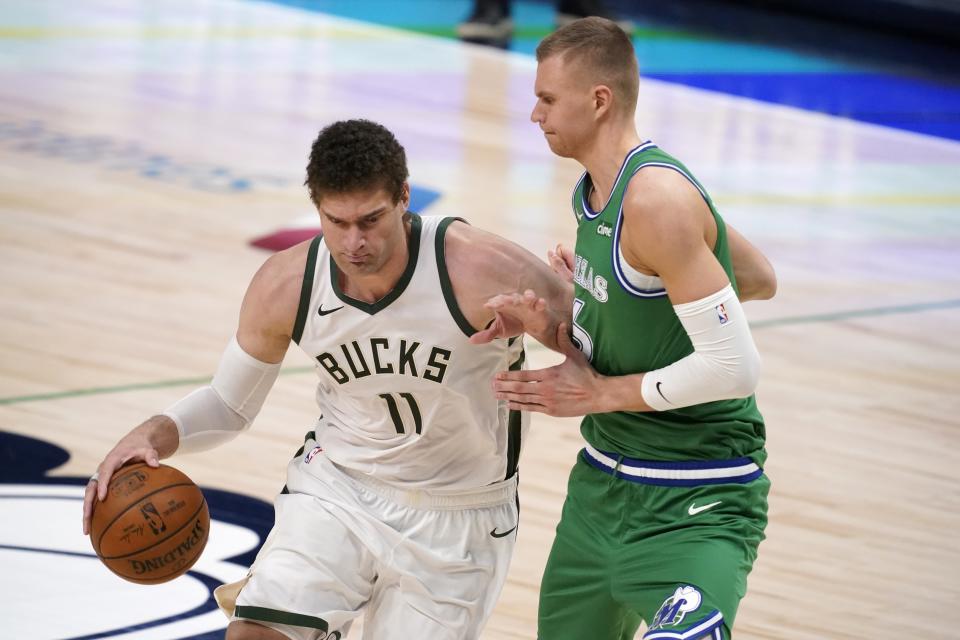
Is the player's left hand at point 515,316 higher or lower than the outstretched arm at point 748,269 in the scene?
lower

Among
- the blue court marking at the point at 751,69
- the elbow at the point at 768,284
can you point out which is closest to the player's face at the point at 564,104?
the elbow at the point at 768,284

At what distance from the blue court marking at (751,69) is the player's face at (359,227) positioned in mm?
12701

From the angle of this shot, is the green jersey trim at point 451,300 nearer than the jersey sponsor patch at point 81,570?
Yes

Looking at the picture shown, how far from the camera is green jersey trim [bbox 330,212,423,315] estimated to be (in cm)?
413

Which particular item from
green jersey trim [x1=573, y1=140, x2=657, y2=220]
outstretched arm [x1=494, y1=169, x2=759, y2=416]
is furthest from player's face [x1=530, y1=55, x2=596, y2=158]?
outstretched arm [x1=494, y1=169, x2=759, y2=416]

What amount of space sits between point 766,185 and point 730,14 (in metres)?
9.85

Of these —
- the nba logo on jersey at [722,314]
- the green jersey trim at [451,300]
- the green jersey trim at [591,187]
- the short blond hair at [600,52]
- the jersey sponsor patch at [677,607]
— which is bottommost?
the jersey sponsor patch at [677,607]

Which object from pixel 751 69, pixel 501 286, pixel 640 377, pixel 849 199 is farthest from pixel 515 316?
pixel 751 69

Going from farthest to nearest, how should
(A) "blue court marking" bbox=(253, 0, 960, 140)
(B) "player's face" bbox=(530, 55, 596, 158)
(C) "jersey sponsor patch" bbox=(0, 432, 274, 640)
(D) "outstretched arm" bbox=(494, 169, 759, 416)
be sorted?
1. (A) "blue court marking" bbox=(253, 0, 960, 140)
2. (C) "jersey sponsor patch" bbox=(0, 432, 274, 640)
3. (B) "player's face" bbox=(530, 55, 596, 158)
4. (D) "outstretched arm" bbox=(494, 169, 759, 416)

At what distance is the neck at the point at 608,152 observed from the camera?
3953 millimetres

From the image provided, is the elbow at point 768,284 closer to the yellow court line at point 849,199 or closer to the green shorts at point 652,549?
the green shorts at point 652,549

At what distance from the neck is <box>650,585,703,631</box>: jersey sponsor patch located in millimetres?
938

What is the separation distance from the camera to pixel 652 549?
3961 millimetres

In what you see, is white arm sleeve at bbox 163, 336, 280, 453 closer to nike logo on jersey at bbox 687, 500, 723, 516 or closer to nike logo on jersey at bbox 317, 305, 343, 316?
nike logo on jersey at bbox 317, 305, 343, 316
